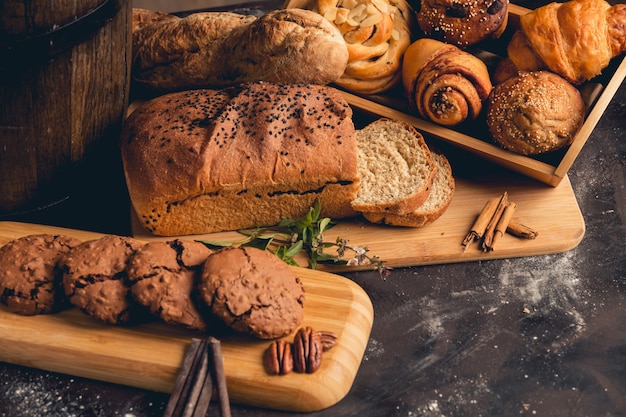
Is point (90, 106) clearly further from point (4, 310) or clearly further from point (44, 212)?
point (4, 310)

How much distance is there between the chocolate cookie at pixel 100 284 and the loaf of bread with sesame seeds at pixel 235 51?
1.18m

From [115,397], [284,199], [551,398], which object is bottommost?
[115,397]

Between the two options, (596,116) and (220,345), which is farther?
(596,116)

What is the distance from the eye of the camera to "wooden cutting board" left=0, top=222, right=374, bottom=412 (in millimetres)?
2775

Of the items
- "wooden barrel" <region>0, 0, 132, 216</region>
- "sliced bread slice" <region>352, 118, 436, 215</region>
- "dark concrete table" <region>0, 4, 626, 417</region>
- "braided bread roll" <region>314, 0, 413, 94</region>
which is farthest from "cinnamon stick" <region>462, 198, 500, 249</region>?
"wooden barrel" <region>0, 0, 132, 216</region>

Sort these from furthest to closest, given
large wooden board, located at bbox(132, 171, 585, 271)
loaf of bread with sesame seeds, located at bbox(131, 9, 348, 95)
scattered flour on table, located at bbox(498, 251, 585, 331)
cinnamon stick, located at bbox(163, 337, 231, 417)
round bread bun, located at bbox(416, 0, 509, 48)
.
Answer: round bread bun, located at bbox(416, 0, 509, 48) < loaf of bread with sesame seeds, located at bbox(131, 9, 348, 95) < large wooden board, located at bbox(132, 171, 585, 271) < scattered flour on table, located at bbox(498, 251, 585, 331) < cinnamon stick, located at bbox(163, 337, 231, 417)

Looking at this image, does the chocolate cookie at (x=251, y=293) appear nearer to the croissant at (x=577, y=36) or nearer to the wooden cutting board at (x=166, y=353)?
the wooden cutting board at (x=166, y=353)

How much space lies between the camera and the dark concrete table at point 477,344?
287 cm

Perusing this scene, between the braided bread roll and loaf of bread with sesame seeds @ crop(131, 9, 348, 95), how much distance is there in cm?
14

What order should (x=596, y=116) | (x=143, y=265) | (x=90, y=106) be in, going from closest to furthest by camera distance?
(x=143, y=265) < (x=90, y=106) < (x=596, y=116)

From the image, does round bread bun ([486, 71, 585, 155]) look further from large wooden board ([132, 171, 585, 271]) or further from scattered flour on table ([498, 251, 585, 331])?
scattered flour on table ([498, 251, 585, 331])

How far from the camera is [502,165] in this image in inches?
144

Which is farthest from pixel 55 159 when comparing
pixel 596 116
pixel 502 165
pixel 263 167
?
pixel 596 116

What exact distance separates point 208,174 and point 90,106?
0.54 m
